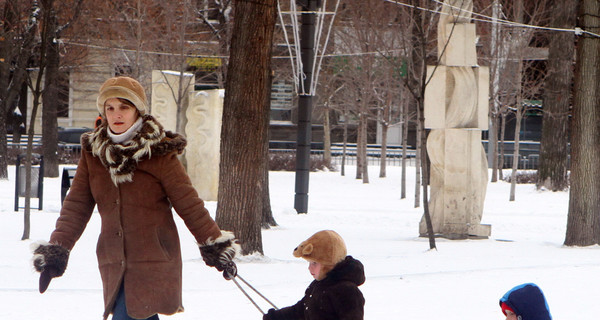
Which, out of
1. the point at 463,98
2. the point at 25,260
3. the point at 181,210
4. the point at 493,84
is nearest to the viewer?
the point at 181,210

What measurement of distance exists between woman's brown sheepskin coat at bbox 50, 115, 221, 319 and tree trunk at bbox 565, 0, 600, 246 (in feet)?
29.6

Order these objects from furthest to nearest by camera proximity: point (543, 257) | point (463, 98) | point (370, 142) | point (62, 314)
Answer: point (370, 142) < point (463, 98) < point (543, 257) < point (62, 314)

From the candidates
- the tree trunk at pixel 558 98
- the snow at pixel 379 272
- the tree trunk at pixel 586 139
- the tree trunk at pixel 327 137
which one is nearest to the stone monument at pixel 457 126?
the snow at pixel 379 272

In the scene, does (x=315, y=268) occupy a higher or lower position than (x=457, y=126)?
lower

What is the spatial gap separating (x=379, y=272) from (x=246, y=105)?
2.24 m

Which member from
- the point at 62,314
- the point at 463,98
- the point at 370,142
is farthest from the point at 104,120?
the point at 370,142

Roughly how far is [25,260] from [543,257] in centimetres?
606

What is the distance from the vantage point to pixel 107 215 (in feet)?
14.7

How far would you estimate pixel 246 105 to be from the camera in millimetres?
9875

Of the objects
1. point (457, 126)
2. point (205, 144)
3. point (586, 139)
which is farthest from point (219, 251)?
point (205, 144)

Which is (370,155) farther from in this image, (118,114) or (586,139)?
(118,114)

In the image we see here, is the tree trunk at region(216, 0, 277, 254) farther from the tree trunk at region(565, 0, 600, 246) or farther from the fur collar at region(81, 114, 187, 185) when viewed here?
the fur collar at region(81, 114, 187, 185)

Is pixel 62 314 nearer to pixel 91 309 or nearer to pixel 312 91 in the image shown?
pixel 91 309

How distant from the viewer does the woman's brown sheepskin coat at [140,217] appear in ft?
14.4
